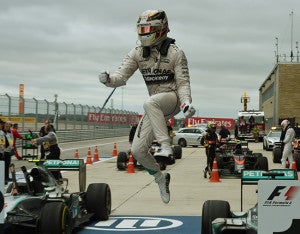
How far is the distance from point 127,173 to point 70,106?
1891 centimetres

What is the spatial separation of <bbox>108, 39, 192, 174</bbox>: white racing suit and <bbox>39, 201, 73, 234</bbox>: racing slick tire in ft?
7.97

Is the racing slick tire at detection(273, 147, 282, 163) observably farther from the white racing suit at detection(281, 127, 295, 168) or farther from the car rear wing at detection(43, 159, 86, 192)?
the car rear wing at detection(43, 159, 86, 192)

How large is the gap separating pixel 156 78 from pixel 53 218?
2.99m

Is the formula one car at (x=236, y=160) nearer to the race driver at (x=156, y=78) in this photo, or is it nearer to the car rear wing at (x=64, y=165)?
the car rear wing at (x=64, y=165)

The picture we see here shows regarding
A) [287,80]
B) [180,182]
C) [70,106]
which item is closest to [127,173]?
Result: [180,182]

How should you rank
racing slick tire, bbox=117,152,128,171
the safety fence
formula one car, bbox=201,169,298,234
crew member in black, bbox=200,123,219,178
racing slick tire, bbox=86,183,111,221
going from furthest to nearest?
the safety fence < racing slick tire, bbox=117,152,128,171 < crew member in black, bbox=200,123,219,178 < racing slick tire, bbox=86,183,111,221 < formula one car, bbox=201,169,298,234

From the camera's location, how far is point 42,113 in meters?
33.1

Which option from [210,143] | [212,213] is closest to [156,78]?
[212,213]

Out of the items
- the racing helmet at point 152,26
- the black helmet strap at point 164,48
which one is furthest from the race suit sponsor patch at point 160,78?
the racing helmet at point 152,26

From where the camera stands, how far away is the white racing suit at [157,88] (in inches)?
211

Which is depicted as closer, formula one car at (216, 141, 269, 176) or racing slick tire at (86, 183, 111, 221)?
racing slick tire at (86, 183, 111, 221)

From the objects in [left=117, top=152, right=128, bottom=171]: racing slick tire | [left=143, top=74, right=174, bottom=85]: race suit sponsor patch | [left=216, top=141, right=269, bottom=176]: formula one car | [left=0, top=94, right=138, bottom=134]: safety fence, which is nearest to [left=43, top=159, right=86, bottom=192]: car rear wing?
[left=143, top=74, right=174, bottom=85]: race suit sponsor patch

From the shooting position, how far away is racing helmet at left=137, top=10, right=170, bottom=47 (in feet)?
17.4

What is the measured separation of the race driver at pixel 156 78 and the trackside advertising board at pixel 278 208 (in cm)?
99
